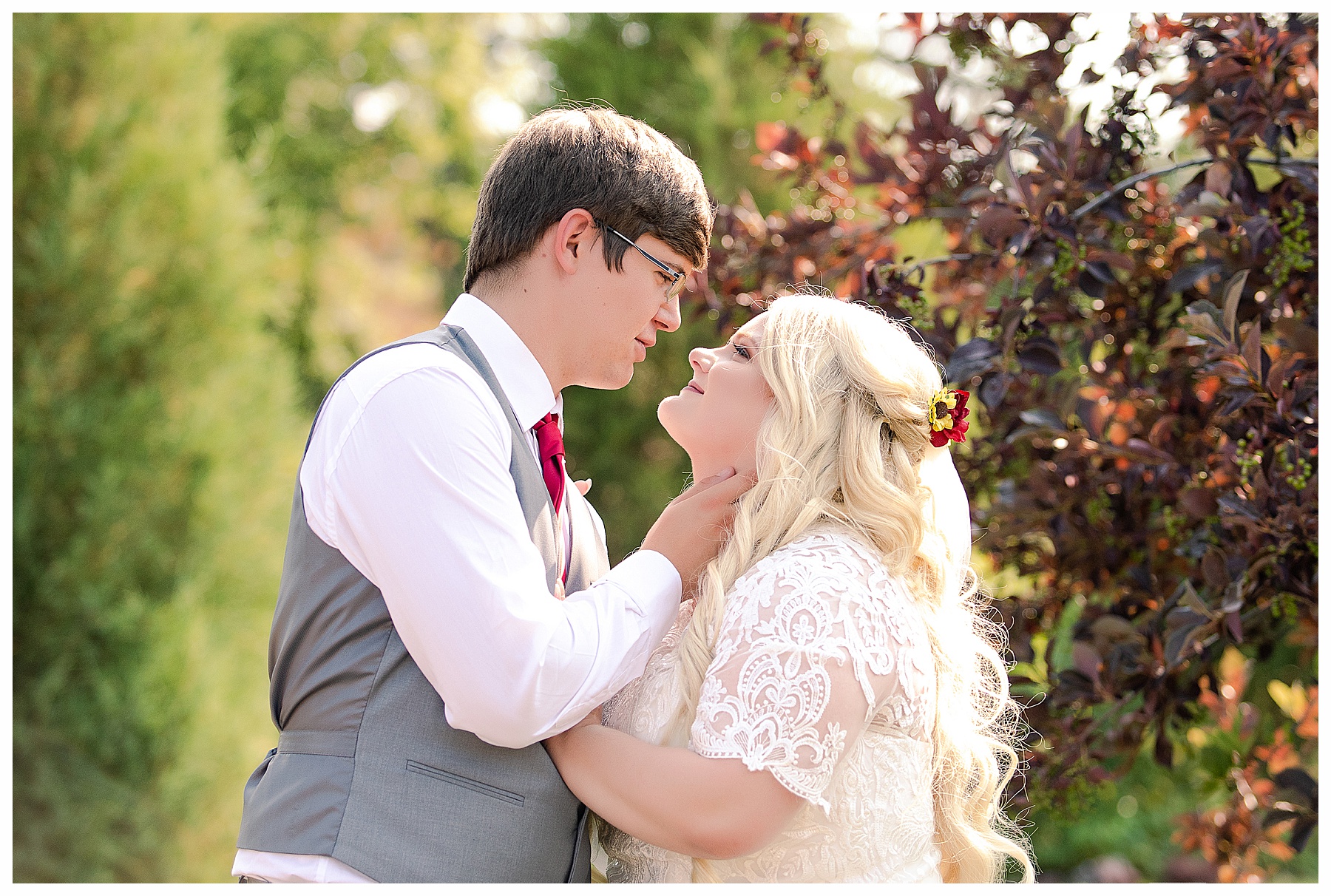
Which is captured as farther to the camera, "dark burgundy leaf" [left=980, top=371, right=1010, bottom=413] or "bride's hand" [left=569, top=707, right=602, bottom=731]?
"dark burgundy leaf" [left=980, top=371, right=1010, bottom=413]

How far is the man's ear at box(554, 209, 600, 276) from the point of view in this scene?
Result: 7.01 feet

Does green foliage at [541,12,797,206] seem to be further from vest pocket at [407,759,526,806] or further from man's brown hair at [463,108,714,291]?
vest pocket at [407,759,526,806]

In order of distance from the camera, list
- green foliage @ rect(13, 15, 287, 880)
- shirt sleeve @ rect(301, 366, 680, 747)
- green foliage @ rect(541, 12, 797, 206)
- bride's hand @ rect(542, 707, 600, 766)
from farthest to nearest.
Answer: green foliage @ rect(541, 12, 797, 206) < green foliage @ rect(13, 15, 287, 880) < bride's hand @ rect(542, 707, 600, 766) < shirt sleeve @ rect(301, 366, 680, 747)

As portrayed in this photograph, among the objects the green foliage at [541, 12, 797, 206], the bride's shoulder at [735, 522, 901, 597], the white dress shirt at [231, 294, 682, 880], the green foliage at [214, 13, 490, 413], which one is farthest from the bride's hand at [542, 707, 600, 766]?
the green foliage at [214, 13, 490, 413]

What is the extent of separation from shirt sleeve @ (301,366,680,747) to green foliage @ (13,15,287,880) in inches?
150

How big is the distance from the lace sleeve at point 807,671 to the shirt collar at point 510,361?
21.5 inches

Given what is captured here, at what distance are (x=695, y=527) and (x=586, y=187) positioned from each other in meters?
0.75

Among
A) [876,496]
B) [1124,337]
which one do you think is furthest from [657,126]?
[876,496]

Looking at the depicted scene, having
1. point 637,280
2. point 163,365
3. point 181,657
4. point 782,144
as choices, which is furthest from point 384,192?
point 637,280

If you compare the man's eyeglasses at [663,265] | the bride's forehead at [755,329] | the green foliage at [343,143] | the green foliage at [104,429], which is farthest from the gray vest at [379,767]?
the green foliage at [343,143]

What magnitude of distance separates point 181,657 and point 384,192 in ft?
25.4

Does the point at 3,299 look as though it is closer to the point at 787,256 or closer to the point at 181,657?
the point at 181,657

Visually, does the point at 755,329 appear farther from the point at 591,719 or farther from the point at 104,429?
the point at 104,429

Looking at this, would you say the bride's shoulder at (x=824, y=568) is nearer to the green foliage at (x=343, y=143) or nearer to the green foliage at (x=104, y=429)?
the green foliage at (x=104, y=429)
